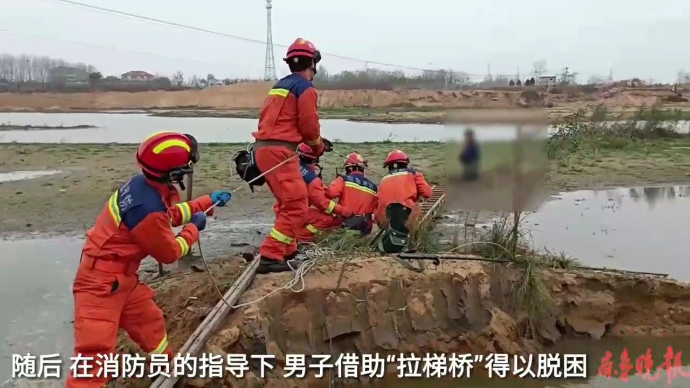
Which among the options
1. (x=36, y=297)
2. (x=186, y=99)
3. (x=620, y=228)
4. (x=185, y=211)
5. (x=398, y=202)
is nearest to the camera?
(x=185, y=211)

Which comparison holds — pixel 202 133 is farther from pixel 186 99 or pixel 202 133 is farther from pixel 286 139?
pixel 186 99

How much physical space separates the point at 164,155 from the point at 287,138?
1.78 meters

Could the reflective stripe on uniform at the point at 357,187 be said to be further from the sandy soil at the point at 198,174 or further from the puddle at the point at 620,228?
the puddle at the point at 620,228

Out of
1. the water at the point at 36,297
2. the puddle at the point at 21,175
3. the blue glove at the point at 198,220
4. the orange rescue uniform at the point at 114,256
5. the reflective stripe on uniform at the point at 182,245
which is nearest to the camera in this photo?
the orange rescue uniform at the point at 114,256

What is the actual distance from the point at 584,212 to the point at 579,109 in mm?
5043

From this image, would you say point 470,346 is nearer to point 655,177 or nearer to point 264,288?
point 264,288

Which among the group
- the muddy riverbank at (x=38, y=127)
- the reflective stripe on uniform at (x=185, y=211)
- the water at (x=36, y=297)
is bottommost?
the water at (x=36, y=297)

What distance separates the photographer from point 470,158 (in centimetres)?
548

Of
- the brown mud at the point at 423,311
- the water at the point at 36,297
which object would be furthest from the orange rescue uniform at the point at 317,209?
the water at the point at 36,297

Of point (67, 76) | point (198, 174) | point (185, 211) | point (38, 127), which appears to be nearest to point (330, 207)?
point (185, 211)

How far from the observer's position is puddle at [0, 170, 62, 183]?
1344 cm

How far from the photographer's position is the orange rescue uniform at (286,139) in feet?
18.1

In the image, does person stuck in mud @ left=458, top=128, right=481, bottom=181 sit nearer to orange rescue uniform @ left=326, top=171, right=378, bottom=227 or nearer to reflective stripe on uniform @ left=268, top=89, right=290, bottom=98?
reflective stripe on uniform @ left=268, top=89, right=290, bottom=98

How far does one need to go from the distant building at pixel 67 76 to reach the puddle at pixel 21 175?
38.7 metres
